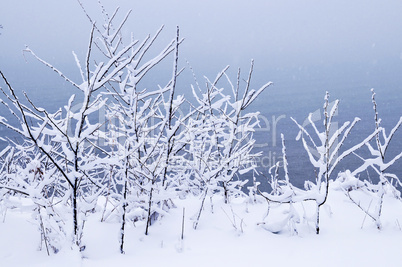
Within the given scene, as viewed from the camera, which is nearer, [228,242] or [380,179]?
[228,242]

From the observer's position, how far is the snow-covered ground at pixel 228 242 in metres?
2.49

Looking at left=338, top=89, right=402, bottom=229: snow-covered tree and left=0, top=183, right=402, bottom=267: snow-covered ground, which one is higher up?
left=338, top=89, right=402, bottom=229: snow-covered tree

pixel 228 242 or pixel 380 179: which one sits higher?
pixel 380 179

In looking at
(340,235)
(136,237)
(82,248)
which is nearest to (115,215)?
(136,237)

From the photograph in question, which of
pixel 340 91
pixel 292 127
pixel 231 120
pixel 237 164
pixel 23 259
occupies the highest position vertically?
pixel 340 91

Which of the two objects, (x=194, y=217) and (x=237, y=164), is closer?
(x=194, y=217)

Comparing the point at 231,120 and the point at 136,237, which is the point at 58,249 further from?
the point at 231,120

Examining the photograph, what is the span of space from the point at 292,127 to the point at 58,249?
40657mm

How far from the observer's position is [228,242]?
2.87m

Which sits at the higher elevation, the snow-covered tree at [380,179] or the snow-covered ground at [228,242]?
the snow-covered tree at [380,179]

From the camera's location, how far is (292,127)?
1615 inches

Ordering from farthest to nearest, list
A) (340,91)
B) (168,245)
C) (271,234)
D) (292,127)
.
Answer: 1. (340,91)
2. (292,127)
3. (271,234)
4. (168,245)

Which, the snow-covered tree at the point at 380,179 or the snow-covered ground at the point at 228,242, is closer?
the snow-covered ground at the point at 228,242

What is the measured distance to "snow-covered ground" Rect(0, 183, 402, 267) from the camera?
249cm
